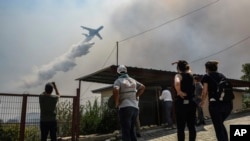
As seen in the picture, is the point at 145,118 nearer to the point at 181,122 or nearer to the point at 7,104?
the point at 7,104

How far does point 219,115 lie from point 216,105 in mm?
179

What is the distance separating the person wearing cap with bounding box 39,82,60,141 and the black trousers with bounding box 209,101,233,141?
11.9 feet

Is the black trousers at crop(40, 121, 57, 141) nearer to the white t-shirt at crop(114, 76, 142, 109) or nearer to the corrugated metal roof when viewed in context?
the white t-shirt at crop(114, 76, 142, 109)

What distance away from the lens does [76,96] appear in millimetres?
11812

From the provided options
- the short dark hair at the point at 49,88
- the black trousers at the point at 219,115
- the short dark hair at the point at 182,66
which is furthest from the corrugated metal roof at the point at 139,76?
the black trousers at the point at 219,115

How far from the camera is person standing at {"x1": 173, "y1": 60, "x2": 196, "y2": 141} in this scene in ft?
20.2

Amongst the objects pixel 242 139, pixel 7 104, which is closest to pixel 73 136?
pixel 7 104

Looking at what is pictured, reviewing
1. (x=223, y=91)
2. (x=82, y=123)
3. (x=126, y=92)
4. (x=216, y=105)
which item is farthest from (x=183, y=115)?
(x=82, y=123)

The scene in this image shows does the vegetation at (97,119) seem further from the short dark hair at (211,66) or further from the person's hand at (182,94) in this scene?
the short dark hair at (211,66)

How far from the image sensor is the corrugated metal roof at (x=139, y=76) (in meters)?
14.5

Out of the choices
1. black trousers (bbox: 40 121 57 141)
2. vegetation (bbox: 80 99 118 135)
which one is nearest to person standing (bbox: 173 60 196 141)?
black trousers (bbox: 40 121 57 141)

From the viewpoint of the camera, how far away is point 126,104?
627cm

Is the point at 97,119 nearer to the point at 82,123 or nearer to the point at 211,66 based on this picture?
the point at 82,123

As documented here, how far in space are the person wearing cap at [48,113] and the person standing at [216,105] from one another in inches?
140
